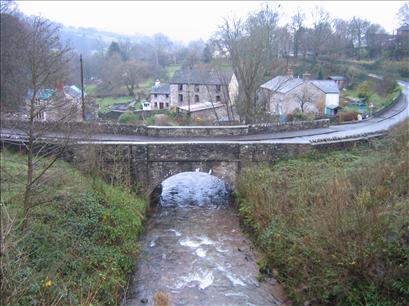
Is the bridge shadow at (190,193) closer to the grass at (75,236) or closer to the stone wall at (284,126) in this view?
the grass at (75,236)

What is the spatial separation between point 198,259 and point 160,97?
37.6 meters

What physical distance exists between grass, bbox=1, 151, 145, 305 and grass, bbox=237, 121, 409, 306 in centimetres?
435

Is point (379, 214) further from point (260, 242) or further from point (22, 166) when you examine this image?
point (22, 166)

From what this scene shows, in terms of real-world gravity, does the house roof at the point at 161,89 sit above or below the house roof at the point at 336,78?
below

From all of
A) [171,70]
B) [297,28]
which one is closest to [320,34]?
[297,28]

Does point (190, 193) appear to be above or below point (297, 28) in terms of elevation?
below

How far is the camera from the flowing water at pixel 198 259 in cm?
1046

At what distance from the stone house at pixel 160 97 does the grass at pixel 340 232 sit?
34778 mm

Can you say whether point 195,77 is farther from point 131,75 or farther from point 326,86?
point 326,86

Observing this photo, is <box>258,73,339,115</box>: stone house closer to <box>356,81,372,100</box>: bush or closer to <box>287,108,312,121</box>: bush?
<box>356,81,372,100</box>: bush

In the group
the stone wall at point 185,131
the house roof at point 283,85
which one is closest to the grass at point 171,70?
the house roof at point 283,85

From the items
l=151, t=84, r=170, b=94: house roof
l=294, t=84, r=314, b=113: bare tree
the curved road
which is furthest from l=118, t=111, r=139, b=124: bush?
the curved road

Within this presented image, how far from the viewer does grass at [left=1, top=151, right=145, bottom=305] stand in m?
8.57

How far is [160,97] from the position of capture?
48250 millimetres
